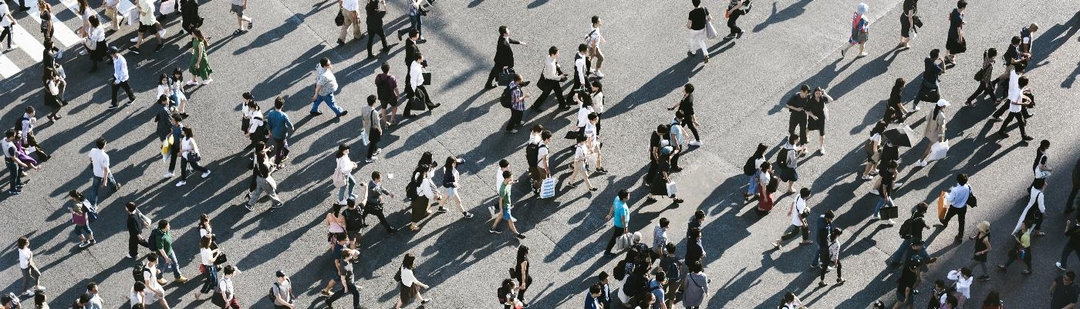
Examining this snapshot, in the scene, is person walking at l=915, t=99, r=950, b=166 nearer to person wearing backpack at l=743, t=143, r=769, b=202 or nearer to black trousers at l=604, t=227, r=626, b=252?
person wearing backpack at l=743, t=143, r=769, b=202

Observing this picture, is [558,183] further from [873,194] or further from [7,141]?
[7,141]

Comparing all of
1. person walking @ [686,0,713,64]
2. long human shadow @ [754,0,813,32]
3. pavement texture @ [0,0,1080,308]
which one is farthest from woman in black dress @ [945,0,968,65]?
person walking @ [686,0,713,64]

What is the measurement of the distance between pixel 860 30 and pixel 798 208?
675cm

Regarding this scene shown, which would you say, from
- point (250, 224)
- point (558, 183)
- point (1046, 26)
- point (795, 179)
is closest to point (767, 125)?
point (795, 179)

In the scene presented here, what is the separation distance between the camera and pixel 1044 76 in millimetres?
31125

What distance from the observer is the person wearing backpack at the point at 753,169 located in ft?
88.3

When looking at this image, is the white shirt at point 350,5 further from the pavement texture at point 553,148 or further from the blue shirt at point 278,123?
the blue shirt at point 278,123

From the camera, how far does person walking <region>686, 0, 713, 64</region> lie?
103 feet

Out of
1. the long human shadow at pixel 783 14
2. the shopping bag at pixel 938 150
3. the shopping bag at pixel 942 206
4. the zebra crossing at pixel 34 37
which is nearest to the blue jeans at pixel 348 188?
the zebra crossing at pixel 34 37

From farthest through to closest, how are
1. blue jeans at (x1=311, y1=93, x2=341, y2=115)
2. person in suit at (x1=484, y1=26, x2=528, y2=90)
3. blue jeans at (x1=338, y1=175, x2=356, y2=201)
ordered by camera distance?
person in suit at (x1=484, y1=26, x2=528, y2=90)
blue jeans at (x1=311, y1=93, x2=341, y2=115)
blue jeans at (x1=338, y1=175, x2=356, y2=201)

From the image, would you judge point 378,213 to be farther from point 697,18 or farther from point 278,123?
point 697,18

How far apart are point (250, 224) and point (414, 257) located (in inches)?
157

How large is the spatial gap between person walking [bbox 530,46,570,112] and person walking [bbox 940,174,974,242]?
8.09m

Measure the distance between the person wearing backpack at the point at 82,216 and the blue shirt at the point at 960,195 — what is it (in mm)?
15417
